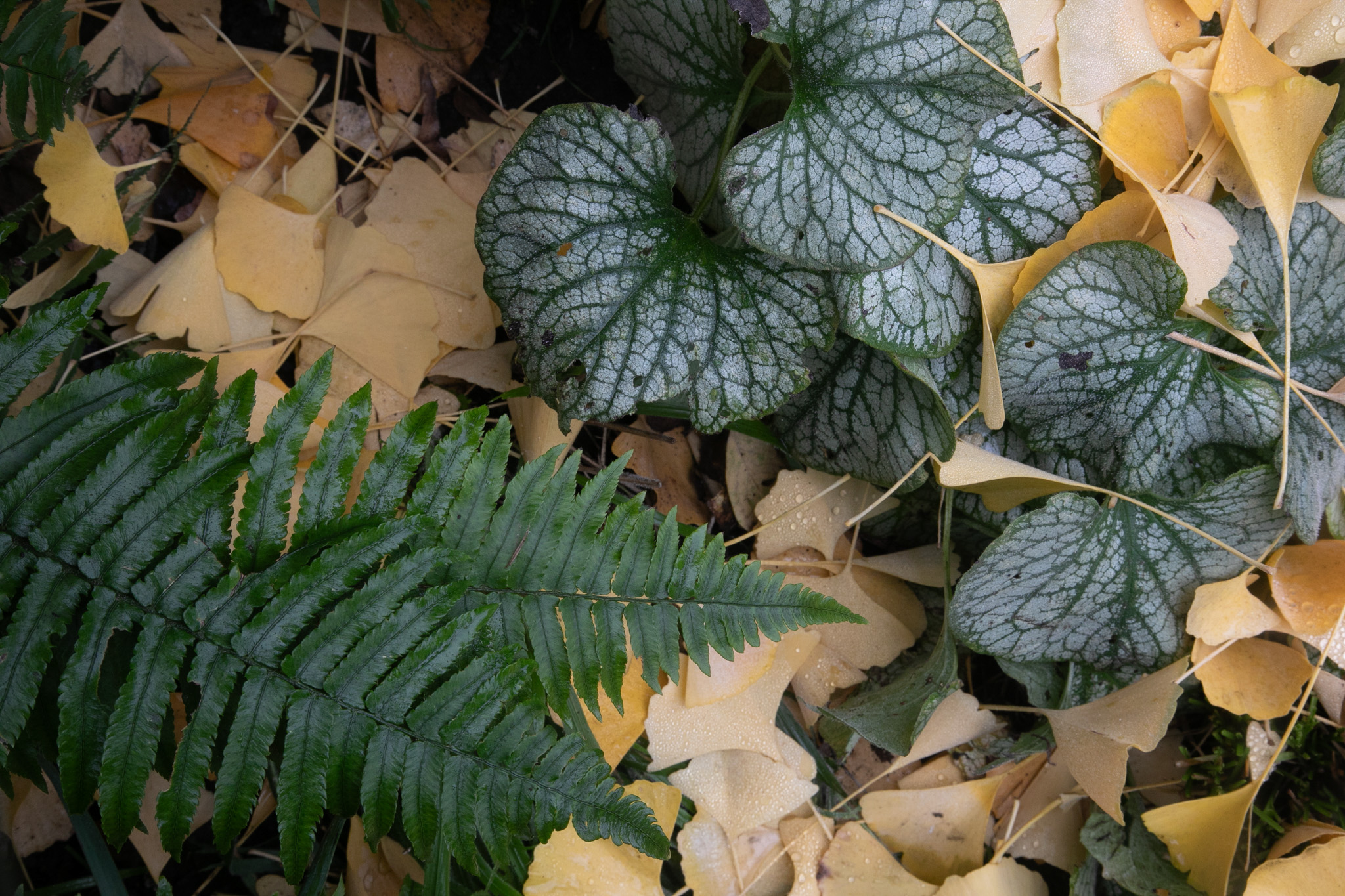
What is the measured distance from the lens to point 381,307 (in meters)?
1.13

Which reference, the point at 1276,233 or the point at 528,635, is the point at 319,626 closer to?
the point at 528,635

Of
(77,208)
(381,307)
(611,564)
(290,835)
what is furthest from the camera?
(381,307)

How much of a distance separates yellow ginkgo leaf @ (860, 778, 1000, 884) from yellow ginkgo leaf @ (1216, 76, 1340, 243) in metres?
0.88

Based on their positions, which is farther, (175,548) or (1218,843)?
(1218,843)

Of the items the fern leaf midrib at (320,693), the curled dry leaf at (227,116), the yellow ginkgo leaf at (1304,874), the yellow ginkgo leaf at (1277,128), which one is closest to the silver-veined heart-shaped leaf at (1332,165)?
the yellow ginkgo leaf at (1277,128)

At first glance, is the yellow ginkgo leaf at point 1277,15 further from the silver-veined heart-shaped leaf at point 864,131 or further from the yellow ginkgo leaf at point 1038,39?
the silver-veined heart-shaped leaf at point 864,131

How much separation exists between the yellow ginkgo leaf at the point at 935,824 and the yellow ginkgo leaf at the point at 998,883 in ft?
0.12

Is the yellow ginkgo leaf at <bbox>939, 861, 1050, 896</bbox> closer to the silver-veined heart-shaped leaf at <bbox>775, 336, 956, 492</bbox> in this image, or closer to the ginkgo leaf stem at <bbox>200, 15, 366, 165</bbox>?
the silver-veined heart-shaped leaf at <bbox>775, 336, 956, 492</bbox>

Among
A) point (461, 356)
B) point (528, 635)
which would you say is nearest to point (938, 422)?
point (528, 635)

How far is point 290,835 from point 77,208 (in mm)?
776

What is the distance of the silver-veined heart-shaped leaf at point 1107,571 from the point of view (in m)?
1.07

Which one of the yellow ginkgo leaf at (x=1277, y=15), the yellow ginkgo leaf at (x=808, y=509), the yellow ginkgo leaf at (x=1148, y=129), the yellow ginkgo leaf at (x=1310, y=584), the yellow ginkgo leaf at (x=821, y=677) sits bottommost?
the yellow ginkgo leaf at (x=821, y=677)

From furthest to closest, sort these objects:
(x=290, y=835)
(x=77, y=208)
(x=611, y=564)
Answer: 1. (x=77, y=208)
2. (x=611, y=564)
3. (x=290, y=835)

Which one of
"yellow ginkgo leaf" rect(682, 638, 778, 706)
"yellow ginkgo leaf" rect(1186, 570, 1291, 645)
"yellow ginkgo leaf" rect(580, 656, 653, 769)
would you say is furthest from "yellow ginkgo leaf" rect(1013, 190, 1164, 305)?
"yellow ginkgo leaf" rect(580, 656, 653, 769)
